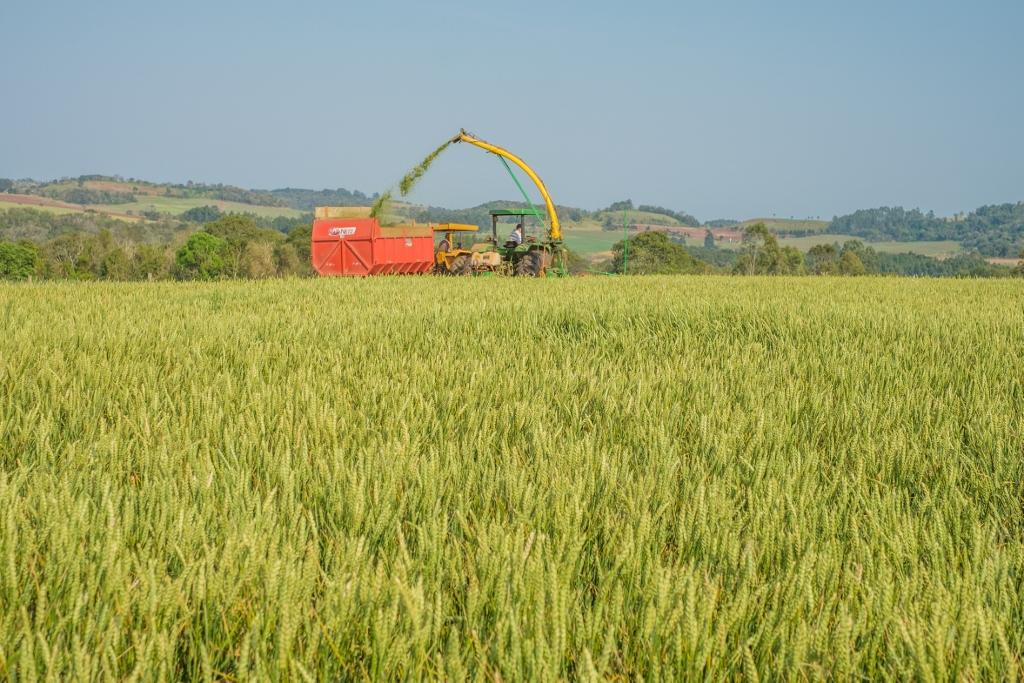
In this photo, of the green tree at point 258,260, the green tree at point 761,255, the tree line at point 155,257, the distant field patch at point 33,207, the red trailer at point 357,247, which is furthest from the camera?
the distant field patch at point 33,207

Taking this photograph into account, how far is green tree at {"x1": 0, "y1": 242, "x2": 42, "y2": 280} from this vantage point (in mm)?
69312

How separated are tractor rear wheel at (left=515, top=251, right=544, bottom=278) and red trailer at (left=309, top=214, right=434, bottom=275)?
279 centimetres

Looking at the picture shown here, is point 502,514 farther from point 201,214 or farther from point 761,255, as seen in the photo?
point 201,214

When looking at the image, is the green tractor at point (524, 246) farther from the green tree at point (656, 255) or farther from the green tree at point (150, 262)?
the green tree at point (150, 262)

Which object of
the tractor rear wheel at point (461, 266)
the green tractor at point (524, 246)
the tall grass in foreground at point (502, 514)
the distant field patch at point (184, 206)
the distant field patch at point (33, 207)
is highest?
the distant field patch at point (184, 206)

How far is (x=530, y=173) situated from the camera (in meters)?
20.7

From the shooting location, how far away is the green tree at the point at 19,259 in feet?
227

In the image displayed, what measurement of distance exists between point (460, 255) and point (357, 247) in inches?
122

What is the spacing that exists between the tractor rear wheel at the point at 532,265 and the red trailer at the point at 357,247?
2792 millimetres

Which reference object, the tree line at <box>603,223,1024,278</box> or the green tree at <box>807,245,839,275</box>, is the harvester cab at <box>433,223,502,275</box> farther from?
the green tree at <box>807,245,839,275</box>

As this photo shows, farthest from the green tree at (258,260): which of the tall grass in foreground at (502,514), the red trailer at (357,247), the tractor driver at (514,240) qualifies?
the tall grass in foreground at (502,514)

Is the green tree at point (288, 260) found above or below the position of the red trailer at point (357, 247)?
below

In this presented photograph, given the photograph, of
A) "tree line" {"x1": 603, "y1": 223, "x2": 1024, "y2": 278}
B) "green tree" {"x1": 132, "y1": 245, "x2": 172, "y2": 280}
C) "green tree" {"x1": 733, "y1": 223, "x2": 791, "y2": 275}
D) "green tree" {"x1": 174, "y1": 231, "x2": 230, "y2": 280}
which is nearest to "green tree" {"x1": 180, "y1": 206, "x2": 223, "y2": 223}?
"green tree" {"x1": 132, "y1": 245, "x2": 172, "y2": 280}

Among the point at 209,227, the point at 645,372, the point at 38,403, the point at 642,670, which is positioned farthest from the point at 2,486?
the point at 209,227
